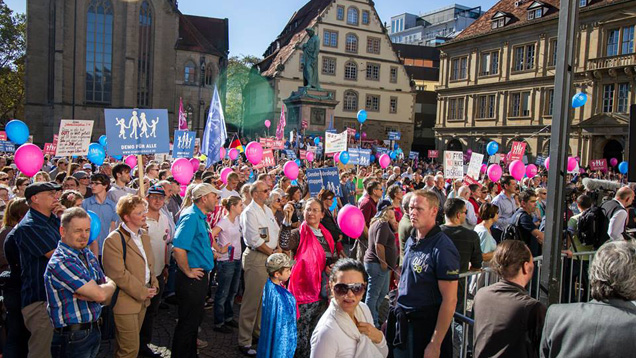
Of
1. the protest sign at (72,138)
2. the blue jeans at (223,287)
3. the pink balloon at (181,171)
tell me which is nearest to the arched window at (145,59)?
the protest sign at (72,138)

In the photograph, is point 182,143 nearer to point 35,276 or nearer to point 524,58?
point 35,276

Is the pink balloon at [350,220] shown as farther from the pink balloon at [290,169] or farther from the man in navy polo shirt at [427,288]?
the pink balloon at [290,169]

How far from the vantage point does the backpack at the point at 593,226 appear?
7.44 metres

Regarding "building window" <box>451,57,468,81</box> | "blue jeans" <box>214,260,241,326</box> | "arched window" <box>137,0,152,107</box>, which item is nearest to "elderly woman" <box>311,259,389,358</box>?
"blue jeans" <box>214,260,241,326</box>

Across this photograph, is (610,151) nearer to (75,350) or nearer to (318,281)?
(318,281)

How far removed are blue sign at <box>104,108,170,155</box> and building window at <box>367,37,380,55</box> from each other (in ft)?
147

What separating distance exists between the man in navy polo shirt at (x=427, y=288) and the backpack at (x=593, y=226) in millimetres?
4813

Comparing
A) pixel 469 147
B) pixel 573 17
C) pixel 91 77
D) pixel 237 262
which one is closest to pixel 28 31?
pixel 91 77

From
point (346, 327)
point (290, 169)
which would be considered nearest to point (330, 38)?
point (290, 169)

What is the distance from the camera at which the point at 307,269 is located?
205 inches

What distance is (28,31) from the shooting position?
4291 centimetres

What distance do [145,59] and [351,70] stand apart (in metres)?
20.0

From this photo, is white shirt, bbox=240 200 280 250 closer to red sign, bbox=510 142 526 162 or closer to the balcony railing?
red sign, bbox=510 142 526 162

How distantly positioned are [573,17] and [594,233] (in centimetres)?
486
